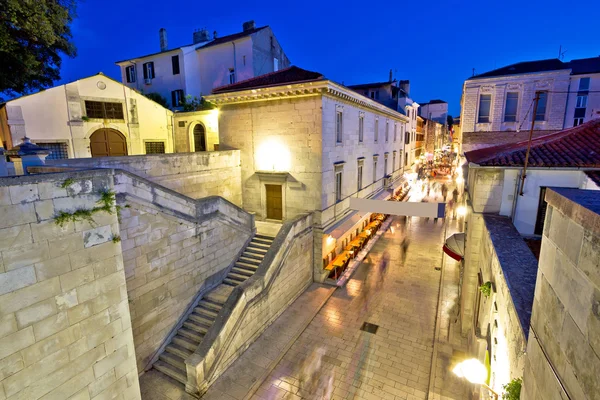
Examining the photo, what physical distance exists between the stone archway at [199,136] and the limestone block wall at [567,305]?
63.0 ft

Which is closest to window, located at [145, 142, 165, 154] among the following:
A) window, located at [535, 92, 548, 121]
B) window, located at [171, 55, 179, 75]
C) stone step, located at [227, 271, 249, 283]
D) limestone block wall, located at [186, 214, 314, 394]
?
window, located at [171, 55, 179, 75]

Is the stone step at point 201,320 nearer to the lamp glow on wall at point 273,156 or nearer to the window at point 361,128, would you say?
the lamp glow on wall at point 273,156

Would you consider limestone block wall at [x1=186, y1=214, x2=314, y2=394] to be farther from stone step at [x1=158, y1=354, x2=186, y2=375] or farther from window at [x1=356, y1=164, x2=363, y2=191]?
window at [x1=356, y1=164, x2=363, y2=191]

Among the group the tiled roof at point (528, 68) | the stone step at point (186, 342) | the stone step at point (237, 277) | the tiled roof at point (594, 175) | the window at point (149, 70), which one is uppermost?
the window at point (149, 70)

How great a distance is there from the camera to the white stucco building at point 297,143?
14.0 metres

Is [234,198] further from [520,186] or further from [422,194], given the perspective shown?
[422,194]

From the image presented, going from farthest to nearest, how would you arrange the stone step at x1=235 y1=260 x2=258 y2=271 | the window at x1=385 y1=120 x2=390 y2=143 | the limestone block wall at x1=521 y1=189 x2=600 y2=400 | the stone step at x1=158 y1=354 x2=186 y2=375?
the window at x1=385 y1=120 x2=390 y2=143 < the stone step at x1=235 y1=260 x2=258 y2=271 < the stone step at x1=158 y1=354 x2=186 y2=375 < the limestone block wall at x1=521 y1=189 x2=600 y2=400

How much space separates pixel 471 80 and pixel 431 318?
15.8 m

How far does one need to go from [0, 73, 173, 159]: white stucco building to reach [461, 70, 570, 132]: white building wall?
2060 cm

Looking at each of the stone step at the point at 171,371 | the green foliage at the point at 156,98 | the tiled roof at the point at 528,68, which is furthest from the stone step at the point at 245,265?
the tiled roof at the point at 528,68

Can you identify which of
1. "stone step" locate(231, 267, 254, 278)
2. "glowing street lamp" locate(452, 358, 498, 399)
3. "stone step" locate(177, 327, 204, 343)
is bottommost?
"stone step" locate(177, 327, 204, 343)

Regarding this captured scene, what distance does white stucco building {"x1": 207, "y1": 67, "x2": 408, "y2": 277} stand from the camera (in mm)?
13955

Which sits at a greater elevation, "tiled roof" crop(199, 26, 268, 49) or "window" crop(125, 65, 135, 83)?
"tiled roof" crop(199, 26, 268, 49)

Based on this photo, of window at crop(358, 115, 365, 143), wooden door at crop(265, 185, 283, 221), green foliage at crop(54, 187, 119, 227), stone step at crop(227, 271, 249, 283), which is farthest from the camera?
window at crop(358, 115, 365, 143)
